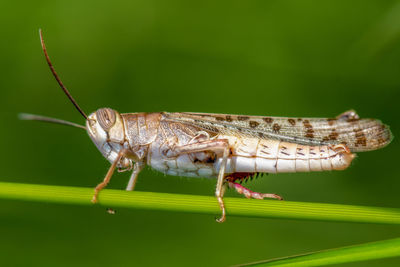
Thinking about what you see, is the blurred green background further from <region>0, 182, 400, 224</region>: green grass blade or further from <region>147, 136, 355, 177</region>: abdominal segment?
<region>0, 182, 400, 224</region>: green grass blade

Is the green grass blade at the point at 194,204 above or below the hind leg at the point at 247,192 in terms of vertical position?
below

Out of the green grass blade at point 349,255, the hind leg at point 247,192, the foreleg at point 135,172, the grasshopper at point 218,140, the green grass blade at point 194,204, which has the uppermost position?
the grasshopper at point 218,140

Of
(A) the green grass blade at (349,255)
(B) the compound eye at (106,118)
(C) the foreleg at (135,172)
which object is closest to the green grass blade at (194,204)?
(A) the green grass blade at (349,255)

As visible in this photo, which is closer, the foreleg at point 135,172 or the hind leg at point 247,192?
the hind leg at point 247,192

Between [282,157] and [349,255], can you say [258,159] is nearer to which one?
[282,157]

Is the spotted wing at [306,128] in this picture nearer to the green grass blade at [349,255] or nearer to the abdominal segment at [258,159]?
the abdominal segment at [258,159]

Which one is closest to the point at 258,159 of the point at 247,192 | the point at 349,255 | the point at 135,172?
the point at 247,192

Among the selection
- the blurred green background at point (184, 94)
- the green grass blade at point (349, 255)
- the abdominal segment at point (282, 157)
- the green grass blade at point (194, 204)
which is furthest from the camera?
the blurred green background at point (184, 94)
